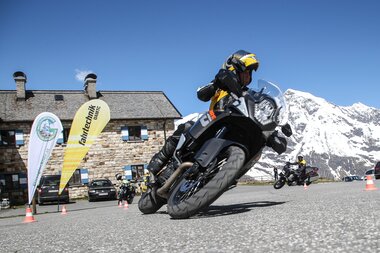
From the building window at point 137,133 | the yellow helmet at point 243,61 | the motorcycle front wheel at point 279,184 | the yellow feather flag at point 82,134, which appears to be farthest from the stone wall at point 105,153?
the yellow helmet at point 243,61

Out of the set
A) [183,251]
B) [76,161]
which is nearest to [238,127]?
[183,251]

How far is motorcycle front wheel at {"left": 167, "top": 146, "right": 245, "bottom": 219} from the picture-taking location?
3.68 m

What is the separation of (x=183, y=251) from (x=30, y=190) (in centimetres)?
1096

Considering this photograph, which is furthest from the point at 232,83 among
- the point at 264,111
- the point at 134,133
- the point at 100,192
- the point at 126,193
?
the point at 134,133

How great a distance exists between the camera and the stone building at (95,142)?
29609 millimetres

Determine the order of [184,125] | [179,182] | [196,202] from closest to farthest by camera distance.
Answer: [196,202], [179,182], [184,125]

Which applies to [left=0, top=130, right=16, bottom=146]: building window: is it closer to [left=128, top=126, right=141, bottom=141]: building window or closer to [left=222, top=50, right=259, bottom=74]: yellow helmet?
[left=128, top=126, right=141, bottom=141]: building window

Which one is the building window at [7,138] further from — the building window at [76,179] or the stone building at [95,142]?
the building window at [76,179]

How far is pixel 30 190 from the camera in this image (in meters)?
11.9

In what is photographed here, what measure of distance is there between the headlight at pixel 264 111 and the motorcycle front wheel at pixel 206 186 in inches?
15.7

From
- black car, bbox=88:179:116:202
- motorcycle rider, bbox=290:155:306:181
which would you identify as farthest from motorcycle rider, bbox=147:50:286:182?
black car, bbox=88:179:116:202

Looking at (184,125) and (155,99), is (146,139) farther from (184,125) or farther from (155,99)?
(184,125)

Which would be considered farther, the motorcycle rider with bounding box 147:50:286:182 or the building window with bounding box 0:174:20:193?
the building window with bounding box 0:174:20:193

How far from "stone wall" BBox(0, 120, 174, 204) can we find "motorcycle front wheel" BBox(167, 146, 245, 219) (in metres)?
28.3
